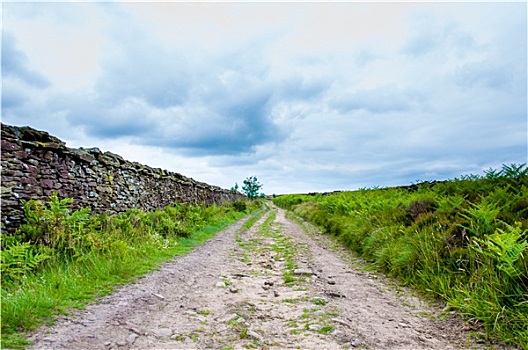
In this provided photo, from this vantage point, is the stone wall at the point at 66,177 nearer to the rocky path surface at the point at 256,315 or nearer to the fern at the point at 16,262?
the fern at the point at 16,262

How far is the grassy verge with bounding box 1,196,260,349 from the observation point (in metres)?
4.13

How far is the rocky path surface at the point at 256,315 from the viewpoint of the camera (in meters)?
3.71

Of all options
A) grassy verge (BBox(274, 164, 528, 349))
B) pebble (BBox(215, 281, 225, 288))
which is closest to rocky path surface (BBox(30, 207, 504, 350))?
pebble (BBox(215, 281, 225, 288))

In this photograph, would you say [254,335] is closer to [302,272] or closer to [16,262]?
[302,272]

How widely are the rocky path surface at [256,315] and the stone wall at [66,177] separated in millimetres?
3509

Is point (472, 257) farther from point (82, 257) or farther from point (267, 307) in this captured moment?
point (82, 257)

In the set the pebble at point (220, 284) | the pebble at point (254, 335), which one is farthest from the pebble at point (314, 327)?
the pebble at point (220, 284)

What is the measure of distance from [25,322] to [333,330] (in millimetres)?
3511

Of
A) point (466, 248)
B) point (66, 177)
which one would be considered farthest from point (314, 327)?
point (66, 177)

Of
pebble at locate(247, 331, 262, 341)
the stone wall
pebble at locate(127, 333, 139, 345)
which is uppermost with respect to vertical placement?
the stone wall

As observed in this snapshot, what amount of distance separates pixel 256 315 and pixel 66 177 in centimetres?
706

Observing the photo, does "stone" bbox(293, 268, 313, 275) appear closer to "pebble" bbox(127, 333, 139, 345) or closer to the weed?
the weed

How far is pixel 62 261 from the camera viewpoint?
660 centimetres

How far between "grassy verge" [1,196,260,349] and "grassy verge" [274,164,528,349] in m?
5.16
